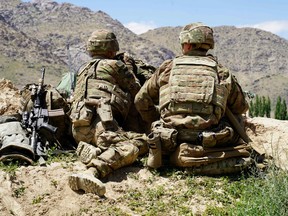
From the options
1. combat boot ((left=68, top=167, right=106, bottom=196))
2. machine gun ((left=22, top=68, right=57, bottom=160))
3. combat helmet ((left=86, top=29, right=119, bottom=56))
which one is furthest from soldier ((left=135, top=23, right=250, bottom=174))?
machine gun ((left=22, top=68, right=57, bottom=160))

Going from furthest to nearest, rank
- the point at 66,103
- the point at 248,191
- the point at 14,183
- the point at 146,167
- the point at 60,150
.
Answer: the point at 66,103, the point at 60,150, the point at 146,167, the point at 14,183, the point at 248,191

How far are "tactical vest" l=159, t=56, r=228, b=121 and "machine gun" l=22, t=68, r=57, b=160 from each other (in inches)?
70.4

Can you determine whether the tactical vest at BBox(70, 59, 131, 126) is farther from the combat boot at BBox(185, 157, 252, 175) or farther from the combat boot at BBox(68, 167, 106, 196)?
the combat boot at BBox(185, 157, 252, 175)

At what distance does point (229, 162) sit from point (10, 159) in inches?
107

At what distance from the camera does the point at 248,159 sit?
6.62 m

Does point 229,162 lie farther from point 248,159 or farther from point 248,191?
point 248,191

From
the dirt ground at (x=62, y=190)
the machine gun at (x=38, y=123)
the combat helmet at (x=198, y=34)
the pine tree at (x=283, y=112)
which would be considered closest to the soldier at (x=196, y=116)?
the combat helmet at (x=198, y=34)

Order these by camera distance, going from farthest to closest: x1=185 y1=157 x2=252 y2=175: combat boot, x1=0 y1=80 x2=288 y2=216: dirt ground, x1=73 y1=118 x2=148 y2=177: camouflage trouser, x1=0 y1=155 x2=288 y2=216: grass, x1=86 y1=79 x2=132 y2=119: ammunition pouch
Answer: x1=86 y1=79 x2=132 y2=119: ammunition pouch → x1=185 y1=157 x2=252 y2=175: combat boot → x1=73 y1=118 x2=148 y2=177: camouflage trouser → x1=0 y1=80 x2=288 y2=216: dirt ground → x1=0 y1=155 x2=288 y2=216: grass

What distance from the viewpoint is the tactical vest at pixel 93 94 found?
718 centimetres

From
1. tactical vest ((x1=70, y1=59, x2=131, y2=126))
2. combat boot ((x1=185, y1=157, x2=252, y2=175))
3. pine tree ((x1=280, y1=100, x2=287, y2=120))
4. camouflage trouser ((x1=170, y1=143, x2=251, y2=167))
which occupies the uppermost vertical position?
tactical vest ((x1=70, y1=59, x2=131, y2=126))

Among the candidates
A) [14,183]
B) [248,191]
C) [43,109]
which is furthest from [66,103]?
[248,191]

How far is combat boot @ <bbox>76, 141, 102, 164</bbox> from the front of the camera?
21.8 feet

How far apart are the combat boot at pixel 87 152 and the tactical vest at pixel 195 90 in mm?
1033

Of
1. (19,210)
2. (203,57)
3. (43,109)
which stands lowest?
(19,210)
